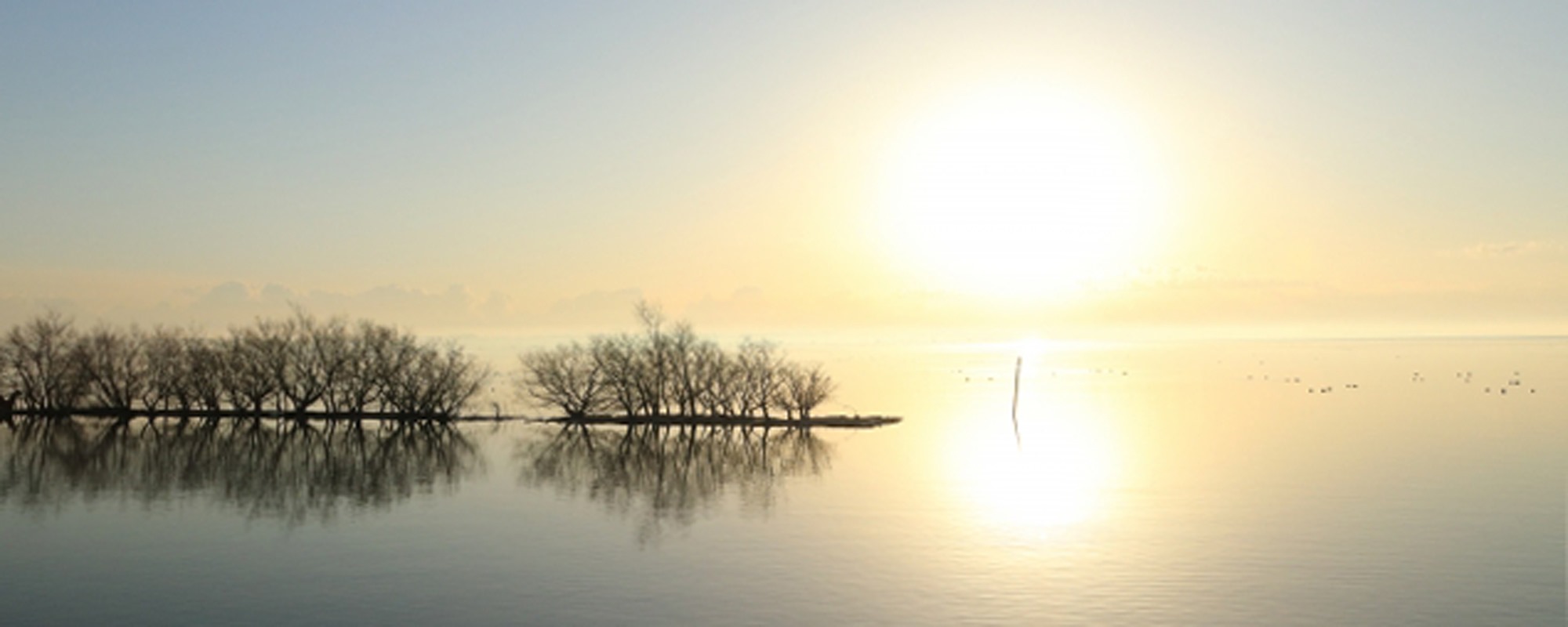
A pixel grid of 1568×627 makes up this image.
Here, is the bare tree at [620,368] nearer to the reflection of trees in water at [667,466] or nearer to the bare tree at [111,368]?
the reflection of trees in water at [667,466]

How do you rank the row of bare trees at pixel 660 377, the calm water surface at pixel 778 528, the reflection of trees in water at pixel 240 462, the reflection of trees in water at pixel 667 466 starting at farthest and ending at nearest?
1. the row of bare trees at pixel 660 377
2. the reflection of trees in water at pixel 240 462
3. the reflection of trees in water at pixel 667 466
4. the calm water surface at pixel 778 528

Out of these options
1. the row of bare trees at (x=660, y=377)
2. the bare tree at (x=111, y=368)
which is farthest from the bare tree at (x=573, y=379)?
the bare tree at (x=111, y=368)

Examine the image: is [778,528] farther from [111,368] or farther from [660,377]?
[111,368]

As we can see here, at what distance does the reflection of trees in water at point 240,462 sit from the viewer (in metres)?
69.4

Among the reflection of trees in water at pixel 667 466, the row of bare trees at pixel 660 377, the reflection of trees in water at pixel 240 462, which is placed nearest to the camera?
the reflection of trees in water at pixel 667 466

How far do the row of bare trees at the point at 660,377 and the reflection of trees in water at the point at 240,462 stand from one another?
1350 cm

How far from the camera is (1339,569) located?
48.6 metres

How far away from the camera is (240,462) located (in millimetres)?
86750

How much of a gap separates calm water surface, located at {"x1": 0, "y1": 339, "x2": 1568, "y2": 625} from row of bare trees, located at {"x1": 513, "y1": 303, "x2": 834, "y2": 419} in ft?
33.7

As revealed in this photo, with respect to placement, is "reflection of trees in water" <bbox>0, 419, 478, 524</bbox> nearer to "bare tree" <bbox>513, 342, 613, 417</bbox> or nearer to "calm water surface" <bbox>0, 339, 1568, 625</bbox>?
"calm water surface" <bbox>0, 339, 1568, 625</bbox>

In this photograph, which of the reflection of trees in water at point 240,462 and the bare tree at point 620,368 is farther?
the bare tree at point 620,368

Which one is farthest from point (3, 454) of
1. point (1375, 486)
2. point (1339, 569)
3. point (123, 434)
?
point (1375, 486)

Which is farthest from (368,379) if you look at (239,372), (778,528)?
(778,528)

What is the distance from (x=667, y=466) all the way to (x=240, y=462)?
31.8 m
